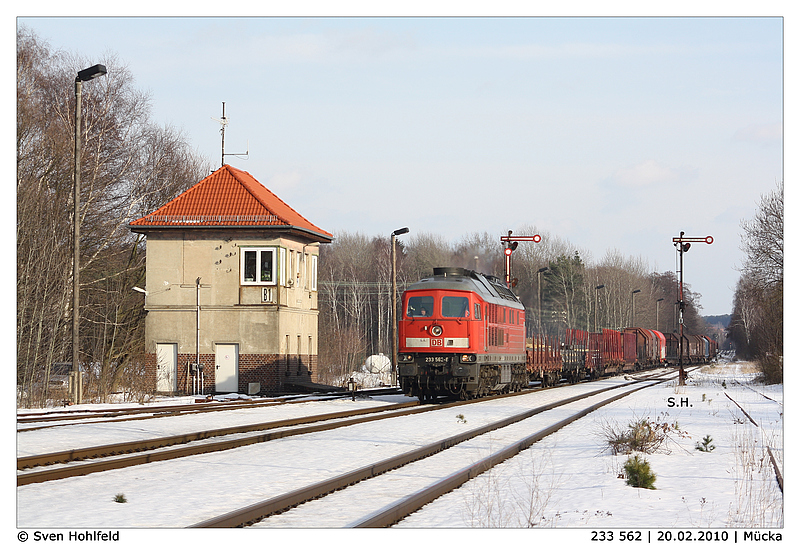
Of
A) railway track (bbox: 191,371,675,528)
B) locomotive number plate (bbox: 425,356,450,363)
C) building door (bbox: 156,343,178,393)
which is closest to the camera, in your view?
railway track (bbox: 191,371,675,528)

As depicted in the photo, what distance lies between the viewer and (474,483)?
1195 centimetres

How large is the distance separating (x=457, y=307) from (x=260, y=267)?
1257cm

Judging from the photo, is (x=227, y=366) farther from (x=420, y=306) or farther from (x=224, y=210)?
(x=420, y=306)

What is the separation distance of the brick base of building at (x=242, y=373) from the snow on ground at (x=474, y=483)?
1691 centimetres

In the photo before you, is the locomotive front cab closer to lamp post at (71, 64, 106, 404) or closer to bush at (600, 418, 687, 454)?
lamp post at (71, 64, 106, 404)

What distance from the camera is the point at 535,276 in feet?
284

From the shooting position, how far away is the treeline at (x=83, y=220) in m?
28.2

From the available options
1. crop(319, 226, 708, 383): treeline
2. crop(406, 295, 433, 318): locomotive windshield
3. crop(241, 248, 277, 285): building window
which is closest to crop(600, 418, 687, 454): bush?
crop(406, 295, 433, 318): locomotive windshield

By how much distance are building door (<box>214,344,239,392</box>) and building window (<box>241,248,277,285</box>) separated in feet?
9.13

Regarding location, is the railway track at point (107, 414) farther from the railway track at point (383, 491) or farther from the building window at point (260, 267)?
the building window at point (260, 267)

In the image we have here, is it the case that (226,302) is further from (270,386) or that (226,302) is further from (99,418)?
(99,418)

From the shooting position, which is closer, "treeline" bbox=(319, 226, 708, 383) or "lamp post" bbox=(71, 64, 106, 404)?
"lamp post" bbox=(71, 64, 106, 404)

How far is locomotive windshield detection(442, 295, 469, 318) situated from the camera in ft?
90.8

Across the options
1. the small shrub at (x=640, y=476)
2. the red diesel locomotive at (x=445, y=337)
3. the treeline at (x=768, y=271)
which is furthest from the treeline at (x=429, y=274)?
the small shrub at (x=640, y=476)
